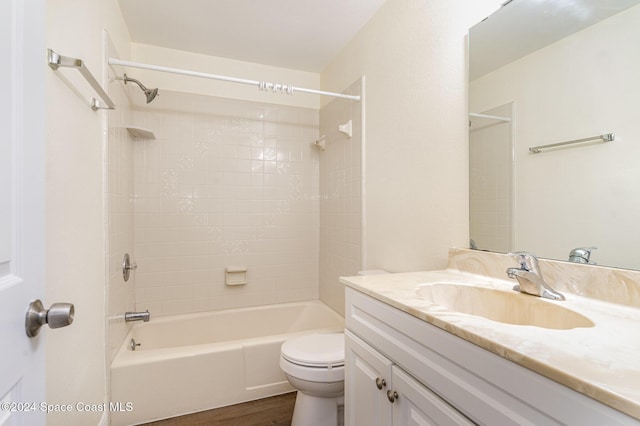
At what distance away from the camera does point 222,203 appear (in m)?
2.49

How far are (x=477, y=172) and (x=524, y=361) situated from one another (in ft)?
3.01

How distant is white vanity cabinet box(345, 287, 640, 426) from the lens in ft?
1.58

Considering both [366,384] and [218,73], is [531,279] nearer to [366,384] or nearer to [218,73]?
[366,384]

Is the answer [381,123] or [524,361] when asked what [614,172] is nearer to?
[524,361]

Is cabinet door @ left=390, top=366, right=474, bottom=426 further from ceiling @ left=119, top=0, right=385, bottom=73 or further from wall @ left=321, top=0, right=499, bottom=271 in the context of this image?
ceiling @ left=119, top=0, right=385, bottom=73

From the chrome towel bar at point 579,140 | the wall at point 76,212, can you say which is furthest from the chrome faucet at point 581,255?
the wall at point 76,212

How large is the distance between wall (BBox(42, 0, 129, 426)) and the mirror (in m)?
1.63

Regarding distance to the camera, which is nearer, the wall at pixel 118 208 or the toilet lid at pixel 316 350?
the toilet lid at pixel 316 350

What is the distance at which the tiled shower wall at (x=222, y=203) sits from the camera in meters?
2.30

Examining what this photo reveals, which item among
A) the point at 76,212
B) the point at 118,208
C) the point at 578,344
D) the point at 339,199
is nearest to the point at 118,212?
the point at 118,208

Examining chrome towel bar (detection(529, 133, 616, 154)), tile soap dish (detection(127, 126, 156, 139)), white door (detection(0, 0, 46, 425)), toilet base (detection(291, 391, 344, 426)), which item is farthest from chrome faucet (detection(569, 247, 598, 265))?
tile soap dish (detection(127, 126, 156, 139))

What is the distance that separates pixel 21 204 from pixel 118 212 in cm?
148

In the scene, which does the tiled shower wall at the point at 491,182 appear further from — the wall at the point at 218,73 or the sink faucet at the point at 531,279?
the wall at the point at 218,73

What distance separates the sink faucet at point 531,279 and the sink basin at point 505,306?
2cm
